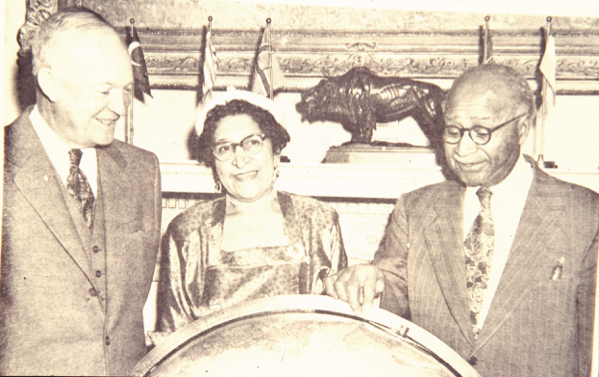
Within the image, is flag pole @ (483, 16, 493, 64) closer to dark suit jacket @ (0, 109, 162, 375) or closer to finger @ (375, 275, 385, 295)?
finger @ (375, 275, 385, 295)

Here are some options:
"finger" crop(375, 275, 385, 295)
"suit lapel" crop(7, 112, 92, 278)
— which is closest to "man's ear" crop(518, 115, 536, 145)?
"finger" crop(375, 275, 385, 295)

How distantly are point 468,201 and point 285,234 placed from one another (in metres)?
0.41

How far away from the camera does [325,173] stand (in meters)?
1.05

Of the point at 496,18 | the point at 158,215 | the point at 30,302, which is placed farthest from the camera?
the point at 496,18

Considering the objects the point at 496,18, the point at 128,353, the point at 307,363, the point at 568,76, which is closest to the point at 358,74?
the point at 496,18

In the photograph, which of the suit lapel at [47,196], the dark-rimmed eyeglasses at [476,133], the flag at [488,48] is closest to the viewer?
the suit lapel at [47,196]

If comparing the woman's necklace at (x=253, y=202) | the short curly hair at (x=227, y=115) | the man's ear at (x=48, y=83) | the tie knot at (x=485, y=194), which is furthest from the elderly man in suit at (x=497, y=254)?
the man's ear at (x=48, y=83)

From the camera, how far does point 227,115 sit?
3.33 feet

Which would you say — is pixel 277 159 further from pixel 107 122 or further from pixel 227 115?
pixel 107 122

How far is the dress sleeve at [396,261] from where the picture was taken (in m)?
1.02

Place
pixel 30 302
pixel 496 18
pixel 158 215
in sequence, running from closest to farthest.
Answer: pixel 30 302 < pixel 158 215 < pixel 496 18

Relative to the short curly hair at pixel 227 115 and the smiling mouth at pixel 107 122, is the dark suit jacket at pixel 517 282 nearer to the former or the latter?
the short curly hair at pixel 227 115

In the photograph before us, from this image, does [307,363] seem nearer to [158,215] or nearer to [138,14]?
[158,215]

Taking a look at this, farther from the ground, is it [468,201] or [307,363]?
[468,201]
